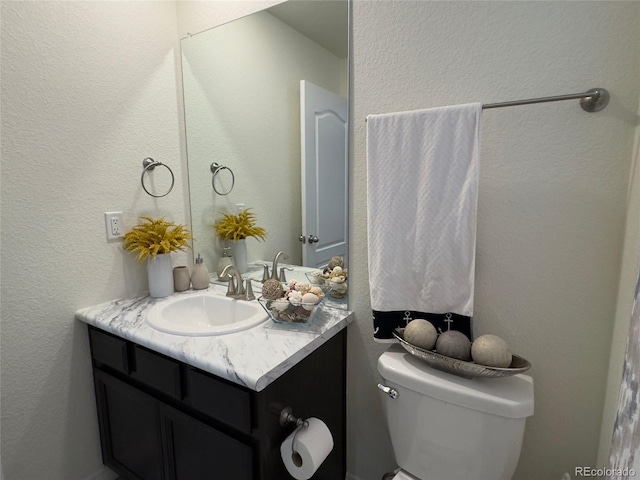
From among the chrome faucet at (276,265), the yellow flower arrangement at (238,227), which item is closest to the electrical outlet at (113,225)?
the yellow flower arrangement at (238,227)

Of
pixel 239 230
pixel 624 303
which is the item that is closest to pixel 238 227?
pixel 239 230

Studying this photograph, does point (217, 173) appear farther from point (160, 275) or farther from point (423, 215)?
point (423, 215)

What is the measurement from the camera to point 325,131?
131cm

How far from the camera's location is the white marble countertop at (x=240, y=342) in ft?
3.00

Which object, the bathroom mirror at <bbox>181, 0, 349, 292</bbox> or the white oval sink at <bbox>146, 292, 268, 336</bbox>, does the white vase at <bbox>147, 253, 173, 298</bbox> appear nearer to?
the white oval sink at <bbox>146, 292, 268, 336</bbox>

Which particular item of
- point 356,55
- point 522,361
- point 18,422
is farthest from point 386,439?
point 356,55

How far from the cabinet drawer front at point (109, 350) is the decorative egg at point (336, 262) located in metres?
0.81

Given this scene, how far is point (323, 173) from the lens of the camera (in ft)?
4.36

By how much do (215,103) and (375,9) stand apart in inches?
33.0

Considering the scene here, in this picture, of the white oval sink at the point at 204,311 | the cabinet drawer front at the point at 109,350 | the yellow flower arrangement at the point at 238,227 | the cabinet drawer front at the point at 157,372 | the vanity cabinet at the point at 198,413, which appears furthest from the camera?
the yellow flower arrangement at the point at 238,227

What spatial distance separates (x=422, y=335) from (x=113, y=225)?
130 cm

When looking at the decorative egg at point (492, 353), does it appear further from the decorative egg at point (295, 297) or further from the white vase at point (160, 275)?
the white vase at point (160, 275)

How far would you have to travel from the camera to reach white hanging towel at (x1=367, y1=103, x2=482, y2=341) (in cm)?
98

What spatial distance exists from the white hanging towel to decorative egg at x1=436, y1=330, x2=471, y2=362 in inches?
3.0
